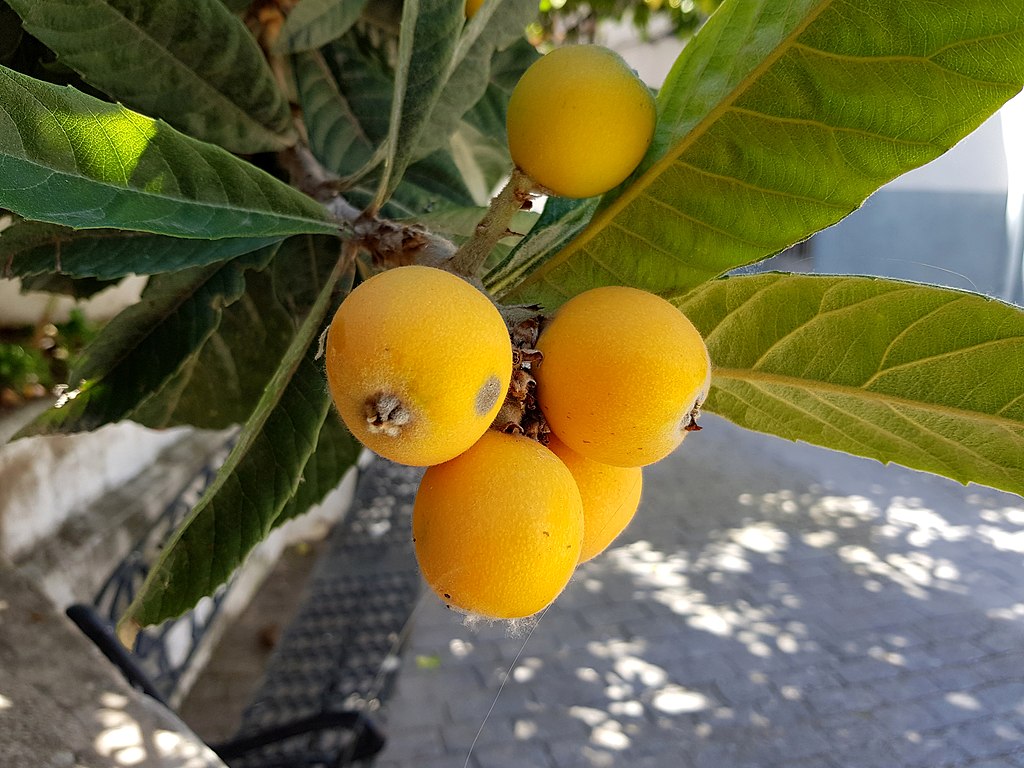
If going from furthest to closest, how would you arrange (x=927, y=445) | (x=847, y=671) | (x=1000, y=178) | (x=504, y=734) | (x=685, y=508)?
(x=685, y=508) < (x=847, y=671) < (x=504, y=734) < (x=1000, y=178) < (x=927, y=445)

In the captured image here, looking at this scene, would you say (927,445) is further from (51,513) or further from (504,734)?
(504,734)

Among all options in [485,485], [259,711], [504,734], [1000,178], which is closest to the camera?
[485,485]

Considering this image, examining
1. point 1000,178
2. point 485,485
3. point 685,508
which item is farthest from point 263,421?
point 685,508

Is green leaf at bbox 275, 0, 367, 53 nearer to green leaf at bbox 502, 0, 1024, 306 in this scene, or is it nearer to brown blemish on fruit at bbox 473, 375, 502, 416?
green leaf at bbox 502, 0, 1024, 306

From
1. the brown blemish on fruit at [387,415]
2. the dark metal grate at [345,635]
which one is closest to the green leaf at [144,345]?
→ the brown blemish on fruit at [387,415]

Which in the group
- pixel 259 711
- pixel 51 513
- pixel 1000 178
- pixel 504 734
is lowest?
pixel 504 734

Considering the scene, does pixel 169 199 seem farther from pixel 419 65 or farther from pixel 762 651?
pixel 762 651
